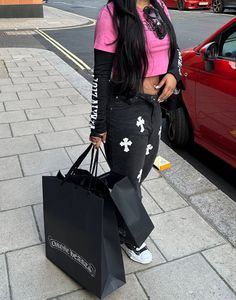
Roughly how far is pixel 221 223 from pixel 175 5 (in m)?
20.7

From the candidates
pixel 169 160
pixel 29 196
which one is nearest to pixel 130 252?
pixel 29 196

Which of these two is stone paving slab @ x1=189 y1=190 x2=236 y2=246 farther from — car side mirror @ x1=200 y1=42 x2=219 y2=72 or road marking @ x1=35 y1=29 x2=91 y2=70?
road marking @ x1=35 y1=29 x2=91 y2=70

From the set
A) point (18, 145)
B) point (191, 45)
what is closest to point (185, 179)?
point (18, 145)

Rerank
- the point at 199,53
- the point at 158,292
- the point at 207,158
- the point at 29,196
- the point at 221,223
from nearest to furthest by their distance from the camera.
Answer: the point at 158,292, the point at 221,223, the point at 29,196, the point at 199,53, the point at 207,158

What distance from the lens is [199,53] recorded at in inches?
153

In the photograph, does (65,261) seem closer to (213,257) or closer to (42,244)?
(42,244)

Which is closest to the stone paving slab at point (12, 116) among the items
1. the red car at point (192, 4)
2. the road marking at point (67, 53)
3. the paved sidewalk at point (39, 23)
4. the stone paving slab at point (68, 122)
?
the stone paving slab at point (68, 122)

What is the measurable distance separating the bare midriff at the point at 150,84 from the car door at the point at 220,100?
127 centimetres

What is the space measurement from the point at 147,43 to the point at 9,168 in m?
2.24

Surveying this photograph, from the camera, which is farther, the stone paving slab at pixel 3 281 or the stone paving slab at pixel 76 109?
the stone paving slab at pixel 76 109

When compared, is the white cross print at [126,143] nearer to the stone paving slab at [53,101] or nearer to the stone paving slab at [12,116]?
the stone paving slab at [12,116]

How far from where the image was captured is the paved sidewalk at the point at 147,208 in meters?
2.39

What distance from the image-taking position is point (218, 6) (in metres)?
19.2

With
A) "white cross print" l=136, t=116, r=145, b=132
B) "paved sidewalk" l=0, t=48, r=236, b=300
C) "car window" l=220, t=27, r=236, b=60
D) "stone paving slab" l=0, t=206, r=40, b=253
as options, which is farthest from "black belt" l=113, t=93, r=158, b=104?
"car window" l=220, t=27, r=236, b=60
